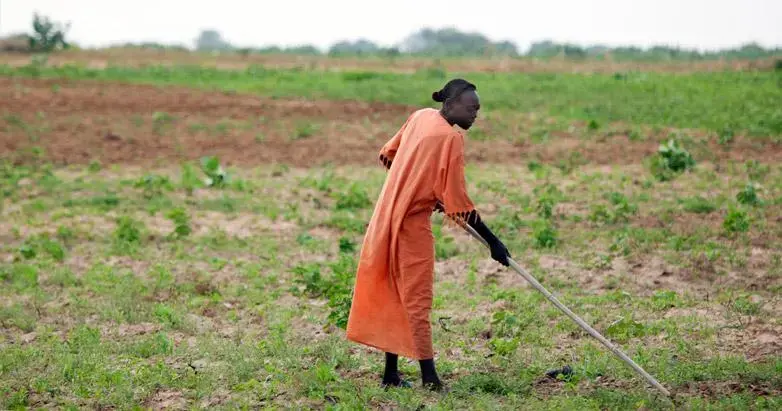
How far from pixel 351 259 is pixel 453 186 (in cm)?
328

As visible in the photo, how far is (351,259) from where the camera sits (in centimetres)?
846

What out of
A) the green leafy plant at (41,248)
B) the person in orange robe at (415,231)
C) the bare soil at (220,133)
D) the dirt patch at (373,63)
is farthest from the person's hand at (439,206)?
the dirt patch at (373,63)

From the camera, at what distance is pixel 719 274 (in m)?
8.12

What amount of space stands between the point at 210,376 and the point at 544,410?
2050 mm

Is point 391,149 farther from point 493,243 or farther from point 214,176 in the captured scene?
point 214,176

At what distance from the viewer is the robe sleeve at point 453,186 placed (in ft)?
17.3

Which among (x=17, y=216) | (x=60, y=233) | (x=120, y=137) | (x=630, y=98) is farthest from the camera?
(x=630, y=98)

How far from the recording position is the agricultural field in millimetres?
5926

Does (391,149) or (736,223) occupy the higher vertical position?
(391,149)

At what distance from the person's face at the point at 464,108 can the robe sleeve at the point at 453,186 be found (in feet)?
0.46

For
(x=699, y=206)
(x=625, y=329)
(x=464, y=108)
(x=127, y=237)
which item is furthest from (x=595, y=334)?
(x=127, y=237)

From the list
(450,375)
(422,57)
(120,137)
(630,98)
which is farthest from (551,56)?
(450,375)

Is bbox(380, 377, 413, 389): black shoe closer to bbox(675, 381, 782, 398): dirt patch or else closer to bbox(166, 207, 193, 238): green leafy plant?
bbox(675, 381, 782, 398): dirt patch

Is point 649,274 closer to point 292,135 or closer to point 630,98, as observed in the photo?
point 292,135
